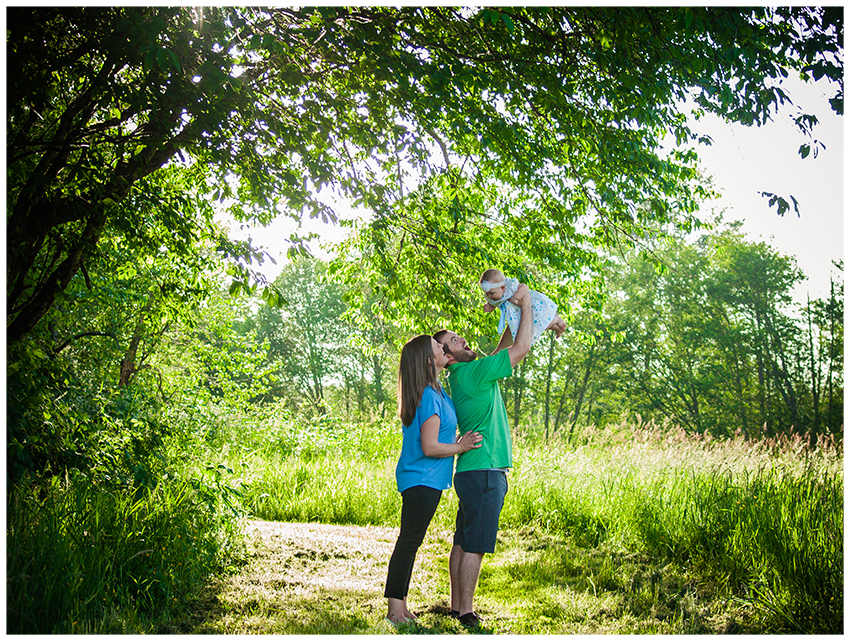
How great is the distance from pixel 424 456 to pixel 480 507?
45cm

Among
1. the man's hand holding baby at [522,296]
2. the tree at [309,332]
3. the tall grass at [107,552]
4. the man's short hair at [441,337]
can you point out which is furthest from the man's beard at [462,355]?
the tree at [309,332]

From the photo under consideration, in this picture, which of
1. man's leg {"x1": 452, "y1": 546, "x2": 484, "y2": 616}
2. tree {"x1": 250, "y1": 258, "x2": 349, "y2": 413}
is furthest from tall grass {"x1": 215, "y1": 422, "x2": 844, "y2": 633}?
tree {"x1": 250, "y1": 258, "x2": 349, "y2": 413}

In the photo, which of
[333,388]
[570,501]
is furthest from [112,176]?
[333,388]

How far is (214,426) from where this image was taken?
8844mm

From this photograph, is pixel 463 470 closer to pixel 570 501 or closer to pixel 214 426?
pixel 570 501

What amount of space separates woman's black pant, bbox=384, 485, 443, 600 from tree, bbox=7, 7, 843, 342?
2.29 m

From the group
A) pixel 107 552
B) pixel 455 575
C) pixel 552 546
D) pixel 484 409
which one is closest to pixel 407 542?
pixel 455 575

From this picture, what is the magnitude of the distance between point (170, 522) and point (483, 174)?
4744mm

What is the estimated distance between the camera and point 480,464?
3.54 m

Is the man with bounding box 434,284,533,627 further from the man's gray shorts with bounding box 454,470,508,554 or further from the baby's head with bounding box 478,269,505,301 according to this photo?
the baby's head with bounding box 478,269,505,301

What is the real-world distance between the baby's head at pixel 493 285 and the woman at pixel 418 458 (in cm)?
63

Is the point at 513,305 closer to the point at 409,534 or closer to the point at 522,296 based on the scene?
the point at 522,296

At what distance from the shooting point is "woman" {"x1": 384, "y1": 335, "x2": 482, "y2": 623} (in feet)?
11.3

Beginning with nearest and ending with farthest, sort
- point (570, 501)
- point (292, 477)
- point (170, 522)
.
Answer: point (170, 522) < point (570, 501) < point (292, 477)
